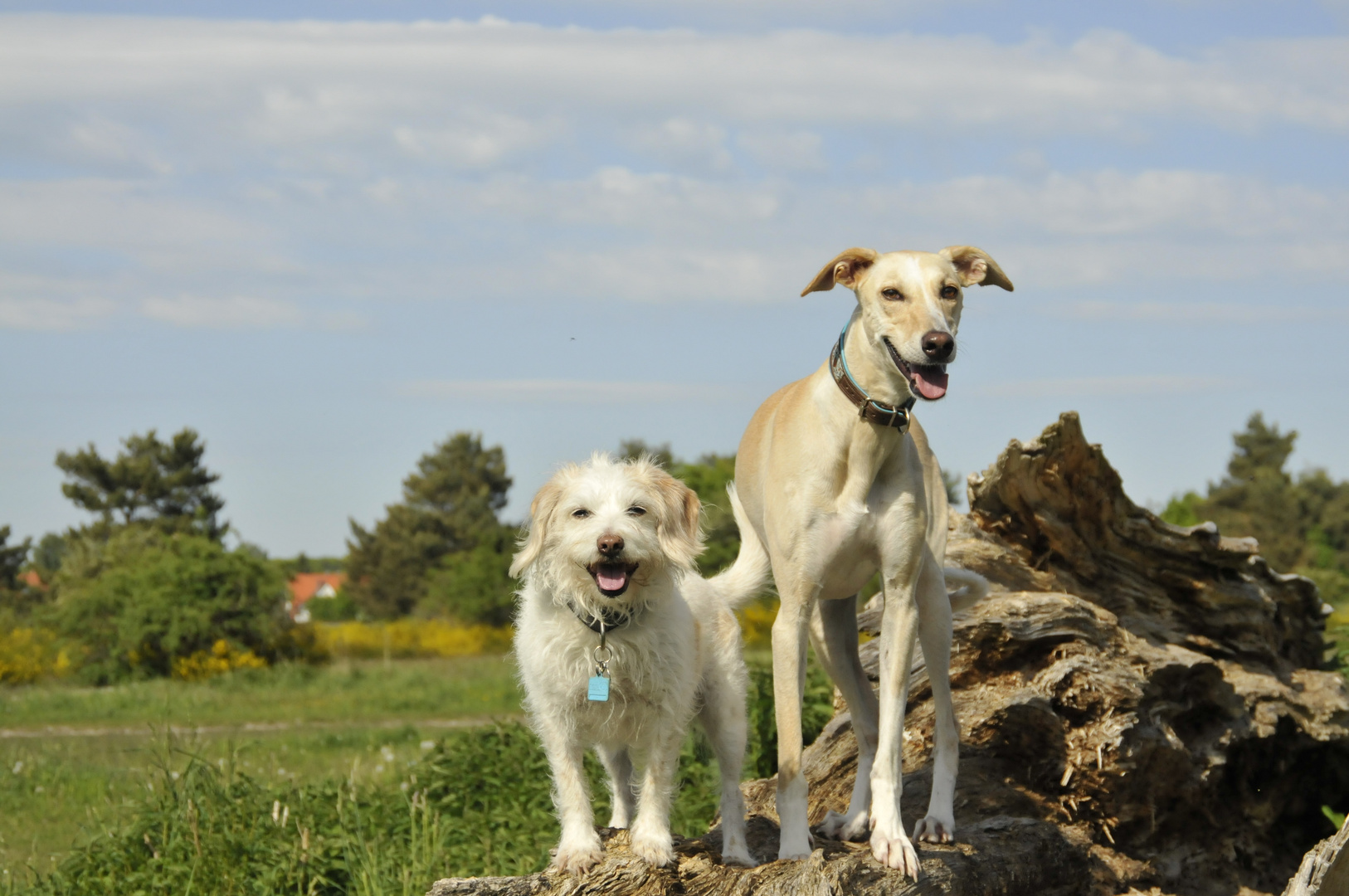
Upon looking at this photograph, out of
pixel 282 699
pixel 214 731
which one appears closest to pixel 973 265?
pixel 214 731

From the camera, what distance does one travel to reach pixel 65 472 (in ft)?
181

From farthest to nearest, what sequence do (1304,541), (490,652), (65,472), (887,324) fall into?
(65,472) < (1304,541) < (490,652) < (887,324)

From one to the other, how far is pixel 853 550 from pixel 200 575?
26.0 metres

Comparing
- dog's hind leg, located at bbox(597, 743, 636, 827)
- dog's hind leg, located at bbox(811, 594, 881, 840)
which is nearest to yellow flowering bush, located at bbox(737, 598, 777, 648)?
dog's hind leg, located at bbox(811, 594, 881, 840)

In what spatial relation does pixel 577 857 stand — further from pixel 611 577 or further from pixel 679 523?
pixel 679 523

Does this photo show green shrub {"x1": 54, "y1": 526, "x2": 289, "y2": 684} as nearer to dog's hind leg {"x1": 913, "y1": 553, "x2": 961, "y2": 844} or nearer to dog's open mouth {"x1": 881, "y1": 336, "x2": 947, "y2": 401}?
dog's hind leg {"x1": 913, "y1": 553, "x2": 961, "y2": 844}

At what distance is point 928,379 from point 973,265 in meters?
1.08

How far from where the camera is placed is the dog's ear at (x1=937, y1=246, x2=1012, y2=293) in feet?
18.0

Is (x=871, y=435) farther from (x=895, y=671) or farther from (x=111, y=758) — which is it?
(x=111, y=758)

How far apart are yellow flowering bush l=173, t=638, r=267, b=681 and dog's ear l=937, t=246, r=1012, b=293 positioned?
2449 cm

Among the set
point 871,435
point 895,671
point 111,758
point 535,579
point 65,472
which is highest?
point 65,472

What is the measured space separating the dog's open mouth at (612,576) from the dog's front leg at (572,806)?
2.19 ft

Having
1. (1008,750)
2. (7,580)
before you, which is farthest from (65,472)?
(1008,750)

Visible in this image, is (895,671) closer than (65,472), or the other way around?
(895,671)
